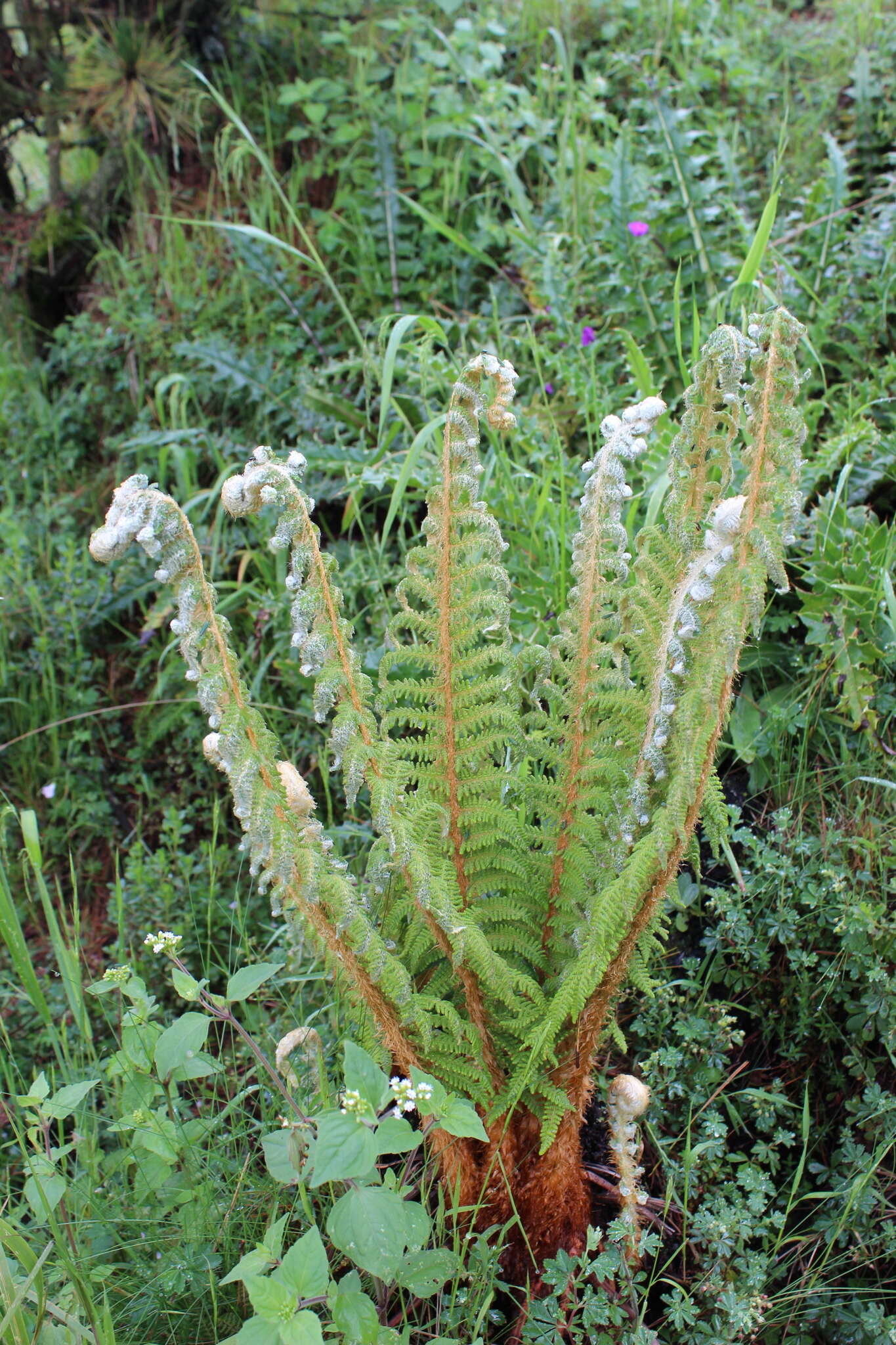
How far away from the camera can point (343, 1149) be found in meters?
1.11

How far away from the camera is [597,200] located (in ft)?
10.8

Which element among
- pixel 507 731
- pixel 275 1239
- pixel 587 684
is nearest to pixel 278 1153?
pixel 275 1239

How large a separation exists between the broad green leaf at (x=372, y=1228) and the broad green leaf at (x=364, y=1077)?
0.33 feet

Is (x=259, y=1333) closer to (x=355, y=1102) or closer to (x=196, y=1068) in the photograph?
(x=355, y=1102)

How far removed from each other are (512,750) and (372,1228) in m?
0.79

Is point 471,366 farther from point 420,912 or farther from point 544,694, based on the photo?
point 420,912

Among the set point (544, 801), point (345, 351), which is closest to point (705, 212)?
point (345, 351)

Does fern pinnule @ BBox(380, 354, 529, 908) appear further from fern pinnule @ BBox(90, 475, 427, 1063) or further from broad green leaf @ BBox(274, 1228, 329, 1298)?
broad green leaf @ BBox(274, 1228, 329, 1298)

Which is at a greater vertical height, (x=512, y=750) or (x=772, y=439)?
(x=772, y=439)

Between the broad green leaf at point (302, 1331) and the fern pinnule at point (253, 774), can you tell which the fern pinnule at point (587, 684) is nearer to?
the fern pinnule at point (253, 774)

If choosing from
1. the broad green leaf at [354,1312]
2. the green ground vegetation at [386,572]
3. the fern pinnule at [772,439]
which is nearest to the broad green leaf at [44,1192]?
the green ground vegetation at [386,572]

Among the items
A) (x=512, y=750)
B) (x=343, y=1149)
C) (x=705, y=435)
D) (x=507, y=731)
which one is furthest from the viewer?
(x=512, y=750)

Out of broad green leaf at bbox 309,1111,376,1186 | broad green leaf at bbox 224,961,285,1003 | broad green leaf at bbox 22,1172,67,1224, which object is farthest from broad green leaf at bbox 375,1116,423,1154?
broad green leaf at bbox 22,1172,67,1224

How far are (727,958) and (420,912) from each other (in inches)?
31.3
